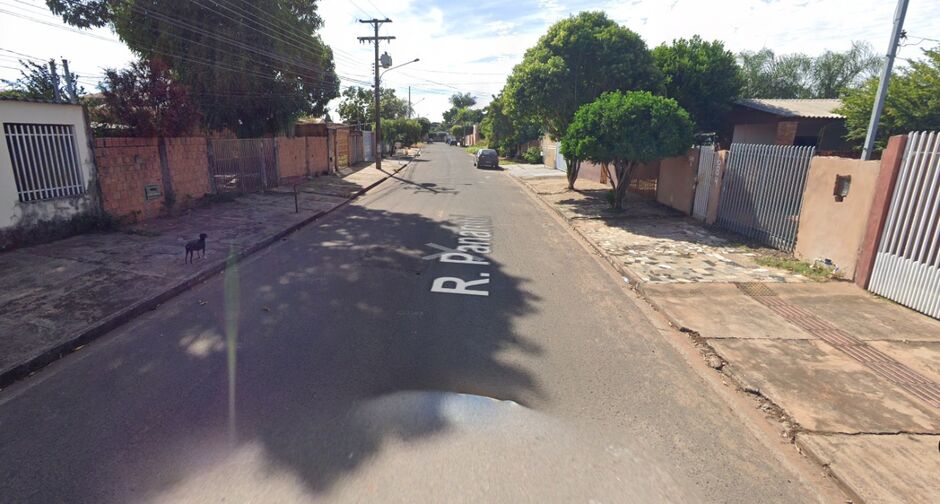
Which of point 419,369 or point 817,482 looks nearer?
point 817,482

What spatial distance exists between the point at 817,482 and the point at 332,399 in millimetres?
3604

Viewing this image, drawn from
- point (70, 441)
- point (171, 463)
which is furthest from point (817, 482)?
point (70, 441)

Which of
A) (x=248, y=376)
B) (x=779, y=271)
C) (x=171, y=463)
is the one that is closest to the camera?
(x=171, y=463)

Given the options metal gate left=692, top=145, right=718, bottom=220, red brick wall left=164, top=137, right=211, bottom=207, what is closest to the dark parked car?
metal gate left=692, top=145, right=718, bottom=220

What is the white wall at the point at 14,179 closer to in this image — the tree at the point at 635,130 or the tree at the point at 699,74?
the tree at the point at 635,130

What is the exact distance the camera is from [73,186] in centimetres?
902

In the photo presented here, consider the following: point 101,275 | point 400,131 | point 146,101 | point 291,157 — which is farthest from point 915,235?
point 400,131

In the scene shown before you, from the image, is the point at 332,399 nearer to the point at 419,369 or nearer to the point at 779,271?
the point at 419,369

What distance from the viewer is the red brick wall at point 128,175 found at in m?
9.67

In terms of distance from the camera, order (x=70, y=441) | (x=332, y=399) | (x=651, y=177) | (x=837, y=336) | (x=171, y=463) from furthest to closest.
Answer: (x=651, y=177)
(x=837, y=336)
(x=332, y=399)
(x=70, y=441)
(x=171, y=463)

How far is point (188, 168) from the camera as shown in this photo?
12.5m

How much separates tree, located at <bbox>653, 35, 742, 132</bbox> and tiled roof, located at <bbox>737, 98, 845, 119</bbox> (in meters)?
1.25

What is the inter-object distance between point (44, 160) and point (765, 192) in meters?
14.0

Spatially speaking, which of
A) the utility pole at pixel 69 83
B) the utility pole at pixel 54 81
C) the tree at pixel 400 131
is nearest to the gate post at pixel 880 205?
the utility pole at pixel 54 81
